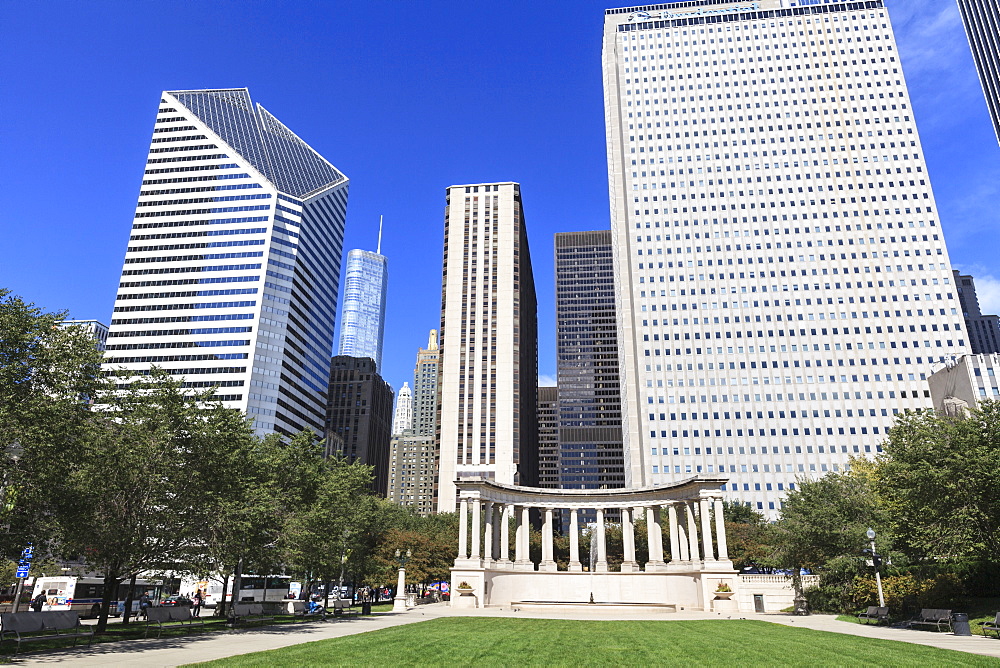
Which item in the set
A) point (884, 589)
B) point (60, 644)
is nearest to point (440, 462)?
point (884, 589)

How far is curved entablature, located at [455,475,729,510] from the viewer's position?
59753mm

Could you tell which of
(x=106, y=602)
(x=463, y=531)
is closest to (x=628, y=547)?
(x=463, y=531)

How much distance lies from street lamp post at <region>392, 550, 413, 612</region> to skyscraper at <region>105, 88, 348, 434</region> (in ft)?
308

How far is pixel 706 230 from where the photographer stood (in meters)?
146

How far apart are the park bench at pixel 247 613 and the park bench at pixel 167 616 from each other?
2.53 metres

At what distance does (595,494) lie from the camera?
69.4m

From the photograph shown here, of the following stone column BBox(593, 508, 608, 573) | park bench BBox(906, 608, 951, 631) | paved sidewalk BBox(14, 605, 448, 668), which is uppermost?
Result: stone column BBox(593, 508, 608, 573)

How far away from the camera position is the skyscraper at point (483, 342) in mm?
165750

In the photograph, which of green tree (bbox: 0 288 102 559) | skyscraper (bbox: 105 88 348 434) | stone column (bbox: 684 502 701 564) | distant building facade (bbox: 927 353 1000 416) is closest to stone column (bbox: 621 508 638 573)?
stone column (bbox: 684 502 701 564)

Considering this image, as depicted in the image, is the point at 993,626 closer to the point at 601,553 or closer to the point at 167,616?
the point at 167,616

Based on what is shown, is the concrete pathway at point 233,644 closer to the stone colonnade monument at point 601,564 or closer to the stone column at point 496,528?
the stone colonnade monument at point 601,564

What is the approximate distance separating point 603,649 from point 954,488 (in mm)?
22024

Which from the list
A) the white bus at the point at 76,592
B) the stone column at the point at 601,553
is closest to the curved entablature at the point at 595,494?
the stone column at the point at 601,553

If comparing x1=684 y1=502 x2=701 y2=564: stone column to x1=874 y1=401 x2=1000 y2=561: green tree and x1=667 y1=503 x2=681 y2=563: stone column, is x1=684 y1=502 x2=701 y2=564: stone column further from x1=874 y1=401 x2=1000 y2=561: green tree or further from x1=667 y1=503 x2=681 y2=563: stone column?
x1=874 y1=401 x2=1000 y2=561: green tree
